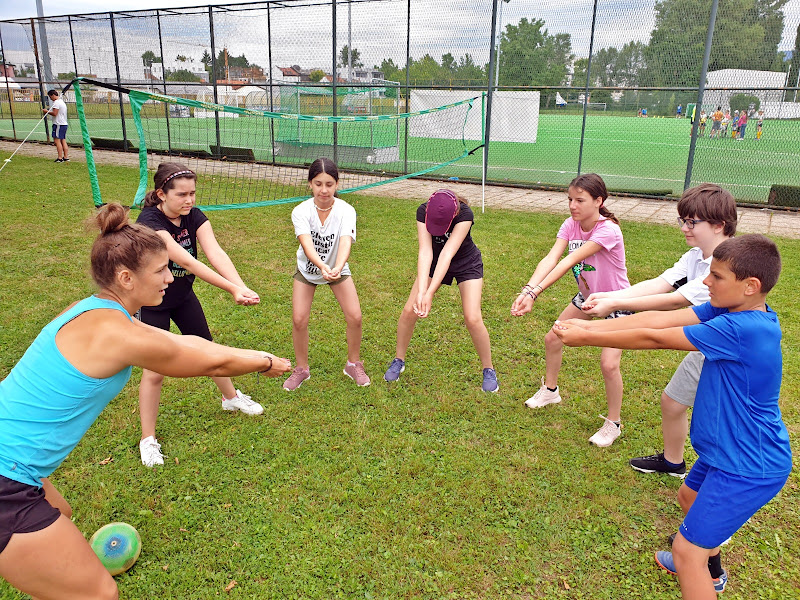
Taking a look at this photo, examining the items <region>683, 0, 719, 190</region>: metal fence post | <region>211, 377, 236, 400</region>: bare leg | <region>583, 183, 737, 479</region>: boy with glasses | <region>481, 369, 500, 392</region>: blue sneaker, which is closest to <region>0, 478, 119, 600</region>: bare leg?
<region>211, 377, 236, 400</region>: bare leg

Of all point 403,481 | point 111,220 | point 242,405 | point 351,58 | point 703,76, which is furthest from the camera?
point 351,58

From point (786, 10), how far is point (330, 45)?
988cm

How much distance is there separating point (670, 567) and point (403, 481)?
1.54m

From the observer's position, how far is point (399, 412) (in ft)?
14.4

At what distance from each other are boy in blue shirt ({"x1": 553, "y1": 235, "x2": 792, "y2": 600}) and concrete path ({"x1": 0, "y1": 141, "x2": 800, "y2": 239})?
8529 mm

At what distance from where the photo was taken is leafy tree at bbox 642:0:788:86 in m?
11.3

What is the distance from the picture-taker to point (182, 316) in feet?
12.6

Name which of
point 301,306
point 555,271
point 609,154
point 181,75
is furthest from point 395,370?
point 609,154

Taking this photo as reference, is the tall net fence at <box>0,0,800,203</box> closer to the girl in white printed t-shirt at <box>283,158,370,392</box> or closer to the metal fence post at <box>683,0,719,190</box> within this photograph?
the metal fence post at <box>683,0,719,190</box>

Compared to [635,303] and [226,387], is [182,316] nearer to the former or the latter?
[226,387]

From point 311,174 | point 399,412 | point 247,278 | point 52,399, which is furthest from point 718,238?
point 247,278

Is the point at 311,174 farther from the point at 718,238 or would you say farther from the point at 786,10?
the point at 786,10

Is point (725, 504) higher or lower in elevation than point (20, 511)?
lower

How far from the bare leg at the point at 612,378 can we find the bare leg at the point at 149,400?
298cm
